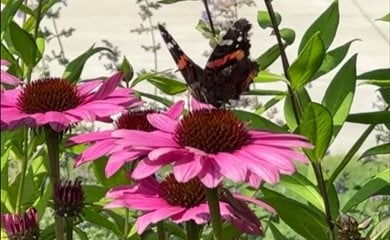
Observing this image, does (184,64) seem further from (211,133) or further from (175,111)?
(211,133)

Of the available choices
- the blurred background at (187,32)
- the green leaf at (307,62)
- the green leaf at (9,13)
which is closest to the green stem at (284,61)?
the green leaf at (307,62)

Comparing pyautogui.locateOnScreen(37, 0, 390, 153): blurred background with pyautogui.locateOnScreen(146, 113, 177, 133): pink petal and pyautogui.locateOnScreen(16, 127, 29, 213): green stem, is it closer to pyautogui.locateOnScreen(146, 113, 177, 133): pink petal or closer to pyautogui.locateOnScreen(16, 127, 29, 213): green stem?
pyautogui.locateOnScreen(16, 127, 29, 213): green stem

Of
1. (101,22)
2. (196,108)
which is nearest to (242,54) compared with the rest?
(196,108)

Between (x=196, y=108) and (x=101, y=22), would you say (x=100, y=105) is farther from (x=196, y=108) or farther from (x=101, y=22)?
(x=101, y=22)

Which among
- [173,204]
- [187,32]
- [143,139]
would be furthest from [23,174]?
[187,32]

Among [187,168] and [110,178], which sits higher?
[187,168]

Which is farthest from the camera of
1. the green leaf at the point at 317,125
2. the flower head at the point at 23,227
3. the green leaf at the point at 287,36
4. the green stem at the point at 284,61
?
the green leaf at the point at 287,36

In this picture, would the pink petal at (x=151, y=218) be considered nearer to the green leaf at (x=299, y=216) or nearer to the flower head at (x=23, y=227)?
the flower head at (x=23, y=227)
